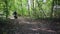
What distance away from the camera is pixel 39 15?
1690mm

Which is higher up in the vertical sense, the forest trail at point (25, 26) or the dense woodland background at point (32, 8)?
the dense woodland background at point (32, 8)

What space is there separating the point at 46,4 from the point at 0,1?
710mm

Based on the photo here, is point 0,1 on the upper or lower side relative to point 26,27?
upper

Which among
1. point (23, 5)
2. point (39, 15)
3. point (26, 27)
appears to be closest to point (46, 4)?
point (39, 15)

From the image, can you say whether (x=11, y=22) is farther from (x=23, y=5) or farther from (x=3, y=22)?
(x=23, y=5)

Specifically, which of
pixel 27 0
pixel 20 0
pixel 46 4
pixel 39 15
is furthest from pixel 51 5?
pixel 20 0

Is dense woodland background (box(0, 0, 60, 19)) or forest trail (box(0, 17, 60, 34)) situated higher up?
dense woodland background (box(0, 0, 60, 19))

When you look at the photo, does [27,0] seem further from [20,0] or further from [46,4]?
[46,4]

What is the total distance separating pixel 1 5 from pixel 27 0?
1.34ft

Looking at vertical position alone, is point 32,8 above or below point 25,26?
above

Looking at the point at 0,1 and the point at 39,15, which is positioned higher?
the point at 0,1

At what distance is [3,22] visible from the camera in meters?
1.71

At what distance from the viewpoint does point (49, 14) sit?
1.66 metres

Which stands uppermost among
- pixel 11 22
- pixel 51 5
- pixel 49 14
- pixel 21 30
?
pixel 51 5
